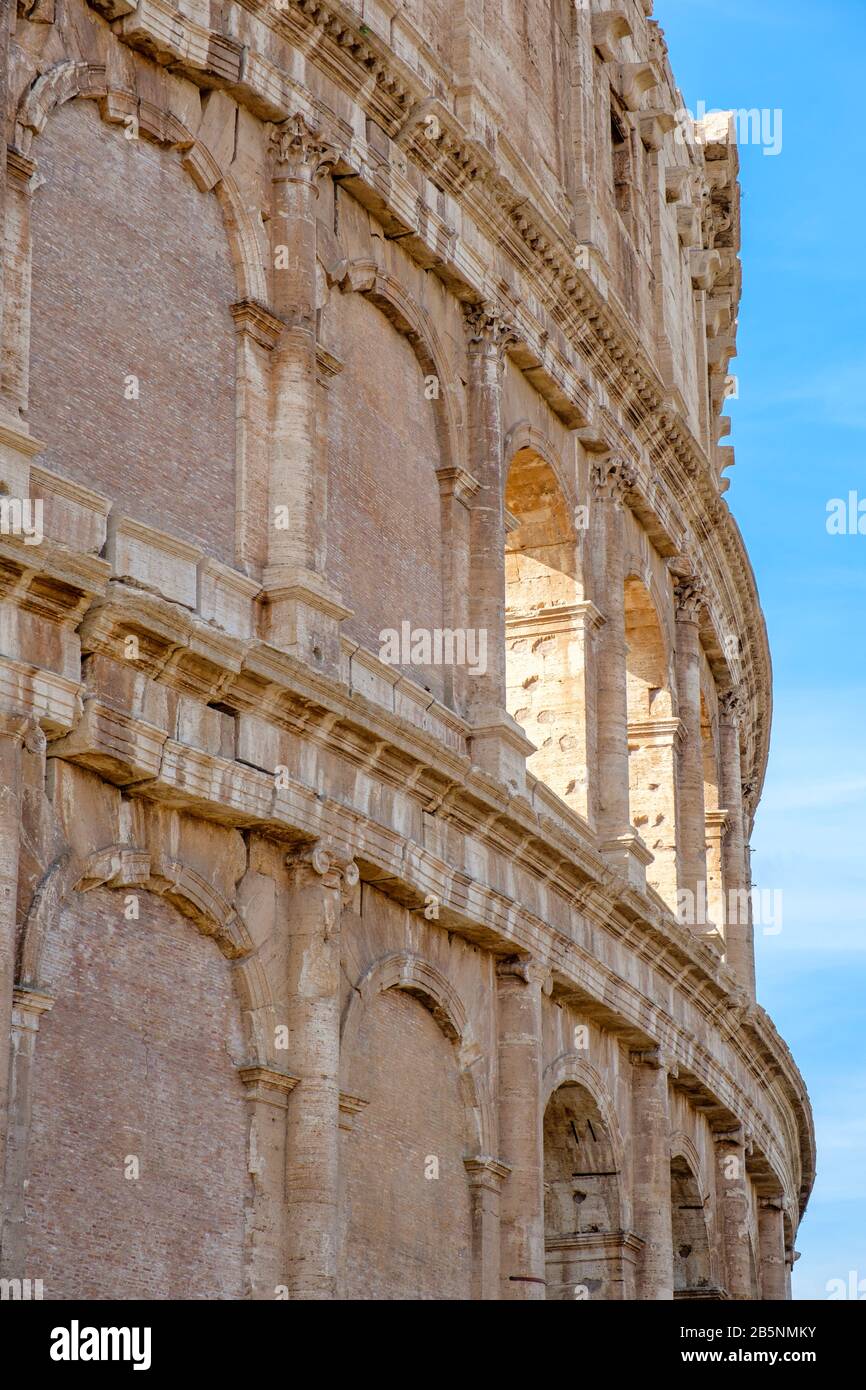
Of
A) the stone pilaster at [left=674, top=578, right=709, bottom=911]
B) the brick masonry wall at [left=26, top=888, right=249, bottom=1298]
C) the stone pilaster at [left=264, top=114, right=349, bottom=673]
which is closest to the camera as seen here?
the brick masonry wall at [left=26, top=888, right=249, bottom=1298]

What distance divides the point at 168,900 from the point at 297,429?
3895mm

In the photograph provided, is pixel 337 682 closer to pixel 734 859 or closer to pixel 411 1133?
pixel 411 1133

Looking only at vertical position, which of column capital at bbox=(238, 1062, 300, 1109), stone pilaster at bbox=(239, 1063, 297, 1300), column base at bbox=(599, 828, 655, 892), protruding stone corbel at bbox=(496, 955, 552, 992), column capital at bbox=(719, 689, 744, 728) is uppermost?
column capital at bbox=(719, 689, 744, 728)

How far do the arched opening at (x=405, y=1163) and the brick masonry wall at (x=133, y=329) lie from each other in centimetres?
385

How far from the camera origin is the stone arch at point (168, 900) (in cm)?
1497

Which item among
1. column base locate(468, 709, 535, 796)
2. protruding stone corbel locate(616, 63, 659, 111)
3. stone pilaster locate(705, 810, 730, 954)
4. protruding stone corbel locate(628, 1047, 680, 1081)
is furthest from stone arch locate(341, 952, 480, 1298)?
protruding stone corbel locate(616, 63, 659, 111)

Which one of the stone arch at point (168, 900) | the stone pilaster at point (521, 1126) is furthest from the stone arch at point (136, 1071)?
the stone pilaster at point (521, 1126)

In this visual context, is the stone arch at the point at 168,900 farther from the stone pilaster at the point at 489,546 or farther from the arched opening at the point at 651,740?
the arched opening at the point at 651,740

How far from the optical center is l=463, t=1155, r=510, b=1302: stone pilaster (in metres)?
19.5

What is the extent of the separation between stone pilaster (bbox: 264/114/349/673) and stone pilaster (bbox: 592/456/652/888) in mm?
6235

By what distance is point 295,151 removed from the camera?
19.2 m

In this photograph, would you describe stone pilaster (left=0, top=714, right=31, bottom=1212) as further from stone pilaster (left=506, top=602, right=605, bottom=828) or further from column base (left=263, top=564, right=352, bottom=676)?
stone pilaster (left=506, top=602, right=605, bottom=828)

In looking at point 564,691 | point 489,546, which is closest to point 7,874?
point 489,546
